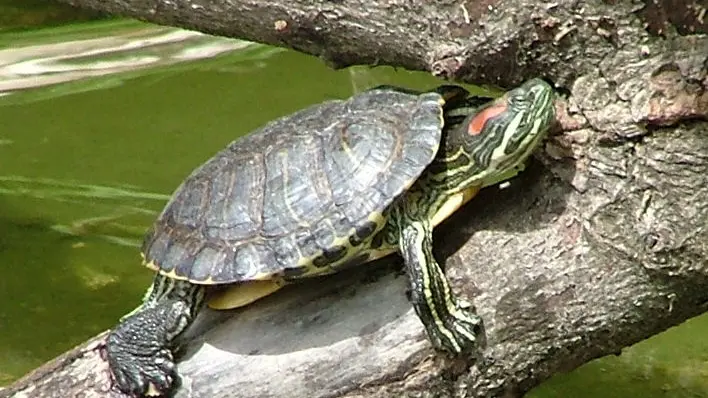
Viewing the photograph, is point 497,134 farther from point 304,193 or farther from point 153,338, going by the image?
point 153,338

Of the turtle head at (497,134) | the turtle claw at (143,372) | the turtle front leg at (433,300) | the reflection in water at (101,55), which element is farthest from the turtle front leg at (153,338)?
the reflection in water at (101,55)

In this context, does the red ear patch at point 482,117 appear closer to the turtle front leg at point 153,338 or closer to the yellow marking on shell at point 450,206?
the yellow marking on shell at point 450,206

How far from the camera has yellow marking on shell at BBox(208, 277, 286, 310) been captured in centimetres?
174

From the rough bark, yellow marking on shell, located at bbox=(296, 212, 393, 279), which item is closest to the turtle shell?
yellow marking on shell, located at bbox=(296, 212, 393, 279)

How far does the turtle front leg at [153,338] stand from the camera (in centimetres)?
172

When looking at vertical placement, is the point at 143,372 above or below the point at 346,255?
below

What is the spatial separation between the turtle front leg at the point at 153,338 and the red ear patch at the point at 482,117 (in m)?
0.54

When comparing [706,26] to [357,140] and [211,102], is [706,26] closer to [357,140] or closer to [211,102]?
[357,140]

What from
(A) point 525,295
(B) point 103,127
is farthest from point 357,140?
(B) point 103,127

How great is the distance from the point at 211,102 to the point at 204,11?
177cm

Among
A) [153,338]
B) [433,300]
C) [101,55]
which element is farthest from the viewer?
[101,55]

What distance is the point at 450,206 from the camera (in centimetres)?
170

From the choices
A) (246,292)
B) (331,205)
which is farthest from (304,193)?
(246,292)

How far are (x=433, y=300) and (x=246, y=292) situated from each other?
340 mm
